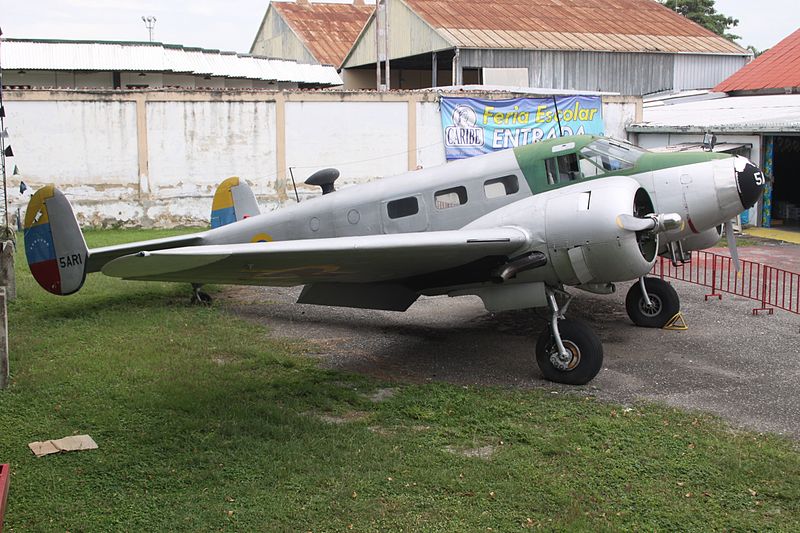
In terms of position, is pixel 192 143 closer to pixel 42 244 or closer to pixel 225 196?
pixel 225 196

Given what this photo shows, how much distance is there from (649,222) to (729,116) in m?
19.5

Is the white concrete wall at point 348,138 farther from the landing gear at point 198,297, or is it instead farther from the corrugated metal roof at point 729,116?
the landing gear at point 198,297

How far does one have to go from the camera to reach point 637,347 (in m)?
10.9

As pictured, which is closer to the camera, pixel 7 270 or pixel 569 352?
pixel 569 352

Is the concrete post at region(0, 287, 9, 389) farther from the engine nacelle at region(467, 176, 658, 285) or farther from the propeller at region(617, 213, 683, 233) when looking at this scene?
the propeller at region(617, 213, 683, 233)

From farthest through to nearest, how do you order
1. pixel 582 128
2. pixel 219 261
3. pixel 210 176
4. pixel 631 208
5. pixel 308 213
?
1. pixel 582 128
2. pixel 210 176
3. pixel 308 213
4. pixel 631 208
5. pixel 219 261

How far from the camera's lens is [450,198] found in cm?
1105

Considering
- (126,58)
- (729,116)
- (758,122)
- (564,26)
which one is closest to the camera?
(758,122)

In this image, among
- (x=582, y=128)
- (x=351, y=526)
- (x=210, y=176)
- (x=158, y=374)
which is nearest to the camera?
(x=351, y=526)

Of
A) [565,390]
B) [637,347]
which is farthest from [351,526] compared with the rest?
[637,347]

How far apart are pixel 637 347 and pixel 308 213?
498cm

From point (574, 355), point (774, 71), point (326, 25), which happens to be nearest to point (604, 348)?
point (574, 355)

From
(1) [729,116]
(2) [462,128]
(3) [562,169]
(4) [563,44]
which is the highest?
(4) [563,44]

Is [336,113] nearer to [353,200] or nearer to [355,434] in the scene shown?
[353,200]
